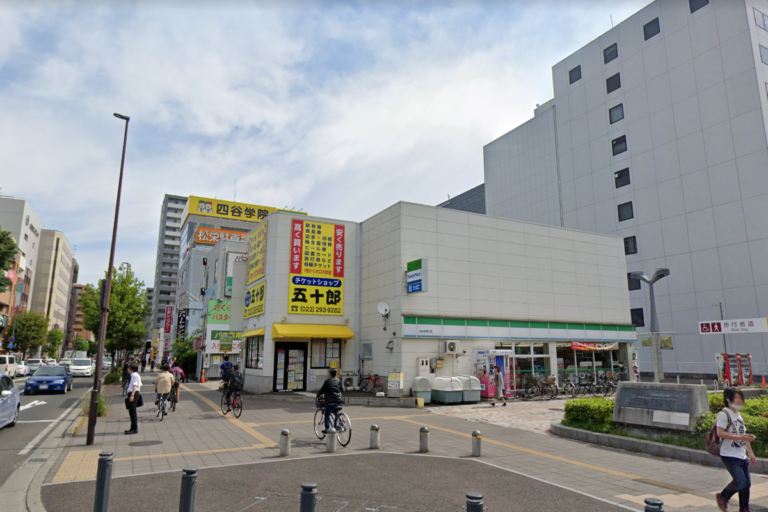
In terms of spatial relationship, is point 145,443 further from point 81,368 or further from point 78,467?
point 81,368

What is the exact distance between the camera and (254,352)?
26.8 meters

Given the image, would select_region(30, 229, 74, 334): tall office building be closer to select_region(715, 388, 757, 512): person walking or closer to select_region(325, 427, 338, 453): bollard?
select_region(325, 427, 338, 453): bollard

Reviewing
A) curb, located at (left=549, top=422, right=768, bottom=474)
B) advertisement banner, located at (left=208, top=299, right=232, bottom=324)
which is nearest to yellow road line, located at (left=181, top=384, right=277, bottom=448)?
curb, located at (left=549, top=422, right=768, bottom=474)

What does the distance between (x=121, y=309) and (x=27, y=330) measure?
42.1m

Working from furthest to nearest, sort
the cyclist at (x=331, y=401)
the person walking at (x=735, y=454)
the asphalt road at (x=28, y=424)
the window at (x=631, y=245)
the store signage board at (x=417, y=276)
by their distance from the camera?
the window at (x=631, y=245) < the store signage board at (x=417, y=276) < the cyclist at (x=331, y=401) < the asphalt road at (x=28, y=424) < the person walking at (x=735, y=454)

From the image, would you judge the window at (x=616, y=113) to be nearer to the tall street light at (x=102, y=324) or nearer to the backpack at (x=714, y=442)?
the tall street light at (x=102, y=324)

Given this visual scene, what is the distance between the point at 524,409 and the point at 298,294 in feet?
40.8

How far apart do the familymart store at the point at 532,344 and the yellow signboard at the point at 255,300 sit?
7998mm

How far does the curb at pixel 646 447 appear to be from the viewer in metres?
9.70

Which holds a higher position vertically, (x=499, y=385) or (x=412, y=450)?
(x=499, y=385)

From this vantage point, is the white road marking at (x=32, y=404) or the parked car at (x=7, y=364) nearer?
the white road marking at (x=32, y=404)

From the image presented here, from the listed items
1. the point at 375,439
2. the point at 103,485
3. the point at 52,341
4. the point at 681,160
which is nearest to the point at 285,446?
the point at 375,439

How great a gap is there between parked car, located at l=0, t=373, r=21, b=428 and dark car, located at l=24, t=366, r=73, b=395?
483 inches

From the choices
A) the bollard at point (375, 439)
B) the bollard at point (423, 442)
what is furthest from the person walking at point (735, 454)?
the bollard at point (375, 439)
